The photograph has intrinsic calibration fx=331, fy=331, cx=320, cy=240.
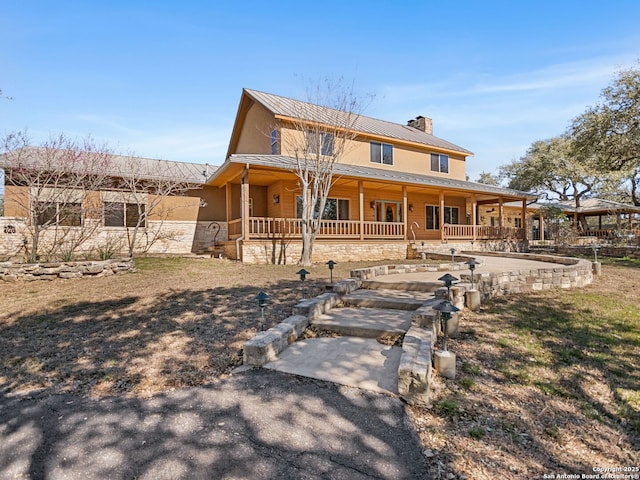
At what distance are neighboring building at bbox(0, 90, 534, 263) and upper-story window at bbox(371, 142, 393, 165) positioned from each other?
0.05m

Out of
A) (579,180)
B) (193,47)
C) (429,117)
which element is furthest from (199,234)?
(579,180)

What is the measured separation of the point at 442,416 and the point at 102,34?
471 inches

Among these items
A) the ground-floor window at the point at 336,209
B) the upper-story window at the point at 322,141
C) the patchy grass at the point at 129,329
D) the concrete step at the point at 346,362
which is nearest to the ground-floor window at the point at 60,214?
the patchy grass at the point at 129,329

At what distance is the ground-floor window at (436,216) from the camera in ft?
63.2

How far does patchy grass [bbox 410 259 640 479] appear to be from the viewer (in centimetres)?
247

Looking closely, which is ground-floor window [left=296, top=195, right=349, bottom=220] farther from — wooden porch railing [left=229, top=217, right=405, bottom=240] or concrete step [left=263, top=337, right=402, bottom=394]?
concrete step [left=263, top=337, right=402, bottom=394]

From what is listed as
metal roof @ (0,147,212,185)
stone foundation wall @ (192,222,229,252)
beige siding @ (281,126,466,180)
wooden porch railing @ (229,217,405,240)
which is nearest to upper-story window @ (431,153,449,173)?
beige siding @ (281,126,466,180)

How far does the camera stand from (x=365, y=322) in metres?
4.90

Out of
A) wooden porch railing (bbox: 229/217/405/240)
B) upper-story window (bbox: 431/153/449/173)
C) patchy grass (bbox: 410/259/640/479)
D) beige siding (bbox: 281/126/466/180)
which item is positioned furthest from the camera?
upper-story window (bbox: 431/153/449/173)

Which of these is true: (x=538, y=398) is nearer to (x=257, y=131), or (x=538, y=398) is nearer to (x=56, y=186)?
(x=56, y=186)

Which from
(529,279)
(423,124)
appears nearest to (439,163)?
(423,124)

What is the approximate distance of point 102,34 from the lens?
920 centimetres

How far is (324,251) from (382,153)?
7.21 m

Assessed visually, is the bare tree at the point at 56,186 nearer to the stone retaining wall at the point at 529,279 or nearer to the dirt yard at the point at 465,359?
the dirt yard at the point at 465,359
